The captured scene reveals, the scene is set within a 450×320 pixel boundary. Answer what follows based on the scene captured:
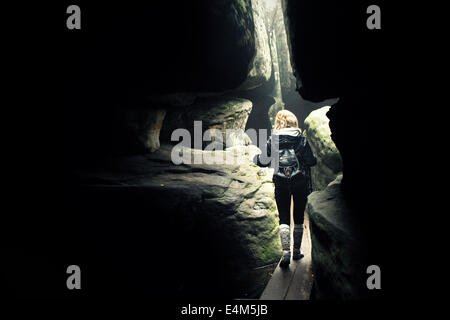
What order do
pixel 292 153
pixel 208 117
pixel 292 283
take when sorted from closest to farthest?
1. pixel 292 283
2. pixel 292 153
3. pixel 208 117

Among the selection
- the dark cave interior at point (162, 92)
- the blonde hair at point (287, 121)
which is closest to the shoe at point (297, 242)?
the dark cave interior at point (162, 92)

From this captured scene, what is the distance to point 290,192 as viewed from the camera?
4.15 metres

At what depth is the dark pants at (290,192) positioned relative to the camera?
409 cm

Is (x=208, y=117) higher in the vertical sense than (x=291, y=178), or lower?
higher

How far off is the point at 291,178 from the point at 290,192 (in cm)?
27

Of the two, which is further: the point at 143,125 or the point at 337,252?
the point at 143,125

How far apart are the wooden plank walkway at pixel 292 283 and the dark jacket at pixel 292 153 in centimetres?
157

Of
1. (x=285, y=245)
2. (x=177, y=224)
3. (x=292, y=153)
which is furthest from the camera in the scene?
(x=177, y=224)

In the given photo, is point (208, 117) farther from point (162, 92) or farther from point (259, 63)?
point (162, 92)

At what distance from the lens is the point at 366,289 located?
201 cm

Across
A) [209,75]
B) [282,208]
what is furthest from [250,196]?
[209,75]

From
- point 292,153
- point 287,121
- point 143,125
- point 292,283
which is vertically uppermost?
point 143,125

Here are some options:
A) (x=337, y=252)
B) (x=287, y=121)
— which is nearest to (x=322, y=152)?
(x=287, y=121)

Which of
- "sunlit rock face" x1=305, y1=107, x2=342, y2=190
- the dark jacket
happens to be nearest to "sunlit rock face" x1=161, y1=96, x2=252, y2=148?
"sunlit rock face" x1=305, y1=107, x2=342, y2=190
